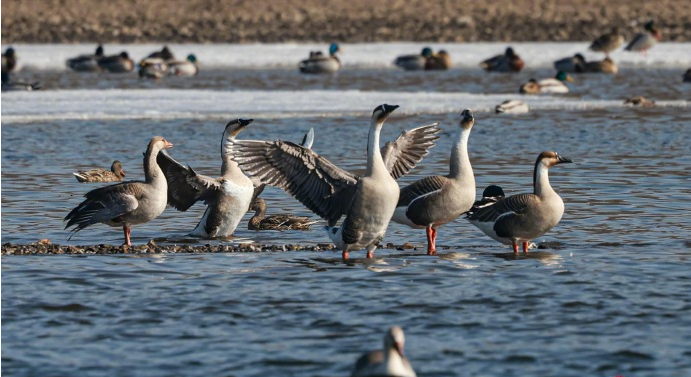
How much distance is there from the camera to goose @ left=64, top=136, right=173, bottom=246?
12.8 m

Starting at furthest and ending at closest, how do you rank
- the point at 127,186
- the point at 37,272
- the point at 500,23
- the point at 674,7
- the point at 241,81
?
the point at 674,7 < the point at 500,23 < the point at 241,81 < the point at 127,186 < the point at 37,272

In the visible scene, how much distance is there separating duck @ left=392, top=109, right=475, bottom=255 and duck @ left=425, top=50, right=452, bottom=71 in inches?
1174

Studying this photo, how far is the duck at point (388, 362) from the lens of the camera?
270 inches

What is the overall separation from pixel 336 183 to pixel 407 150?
1.80m

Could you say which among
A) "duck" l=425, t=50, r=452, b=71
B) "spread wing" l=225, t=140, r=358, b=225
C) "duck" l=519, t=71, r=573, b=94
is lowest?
"spread wing" l=225, t=140, r=358, b=225

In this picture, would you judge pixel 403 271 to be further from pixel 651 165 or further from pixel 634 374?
pixel 651 165

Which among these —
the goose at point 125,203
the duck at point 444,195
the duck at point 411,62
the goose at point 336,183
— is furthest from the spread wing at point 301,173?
the duck at point 411,62

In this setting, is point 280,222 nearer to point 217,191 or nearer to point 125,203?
point 217,191

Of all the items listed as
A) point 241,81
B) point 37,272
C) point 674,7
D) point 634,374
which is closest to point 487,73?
point 241,81

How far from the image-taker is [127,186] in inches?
509

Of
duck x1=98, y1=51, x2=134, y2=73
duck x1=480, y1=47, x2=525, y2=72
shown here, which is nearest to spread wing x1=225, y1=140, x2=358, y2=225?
duck x1=480, y1=47, x2=525, y2=72

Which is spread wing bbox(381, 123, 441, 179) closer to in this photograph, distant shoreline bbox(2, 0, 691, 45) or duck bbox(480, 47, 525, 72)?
duck bbox(480, 47, 525, 72)

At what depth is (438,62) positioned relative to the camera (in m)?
42.8

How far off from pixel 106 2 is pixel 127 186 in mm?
52656
